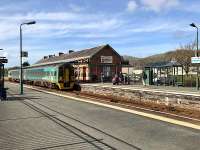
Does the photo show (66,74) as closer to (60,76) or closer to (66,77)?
(66,77)

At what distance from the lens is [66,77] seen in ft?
154

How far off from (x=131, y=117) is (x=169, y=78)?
28842 millimetres

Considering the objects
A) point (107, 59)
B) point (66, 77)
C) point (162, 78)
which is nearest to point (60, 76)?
point (66, 77)

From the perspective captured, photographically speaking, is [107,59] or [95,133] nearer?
[95,133]

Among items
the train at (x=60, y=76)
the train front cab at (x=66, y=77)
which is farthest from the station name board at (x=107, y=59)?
the train front cab at (x=66, y=77)

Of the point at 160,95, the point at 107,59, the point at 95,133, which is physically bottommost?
the point at 95,133

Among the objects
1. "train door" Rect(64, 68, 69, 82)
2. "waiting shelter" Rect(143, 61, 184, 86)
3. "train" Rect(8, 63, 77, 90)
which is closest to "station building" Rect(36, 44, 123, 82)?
"train" Rect(8, 63, 77, 90)

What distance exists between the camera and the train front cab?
4653 cm

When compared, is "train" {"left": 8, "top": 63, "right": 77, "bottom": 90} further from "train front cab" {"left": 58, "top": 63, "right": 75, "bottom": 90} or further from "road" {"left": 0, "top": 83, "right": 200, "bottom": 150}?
"road" {"left": 0, "top": 83, "right": 200, "bottom": 150}

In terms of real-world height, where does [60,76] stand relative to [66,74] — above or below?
below

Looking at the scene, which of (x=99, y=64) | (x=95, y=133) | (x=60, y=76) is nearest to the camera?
(x=95, y=133)

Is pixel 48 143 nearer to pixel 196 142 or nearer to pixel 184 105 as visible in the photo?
pixel 196 142

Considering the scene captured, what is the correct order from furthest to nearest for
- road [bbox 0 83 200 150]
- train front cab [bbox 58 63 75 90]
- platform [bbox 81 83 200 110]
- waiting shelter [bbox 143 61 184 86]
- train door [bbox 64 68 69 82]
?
train door [bbox 64 68 69 82]
train front cab [bbox 58 63 75 90]
waiting shelter [bbox 143 61 184 86]
platform [bbox 81 83 200 110]
road [bbox 0 83 200 150]

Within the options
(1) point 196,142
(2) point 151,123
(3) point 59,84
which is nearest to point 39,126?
(2) point 151,123
